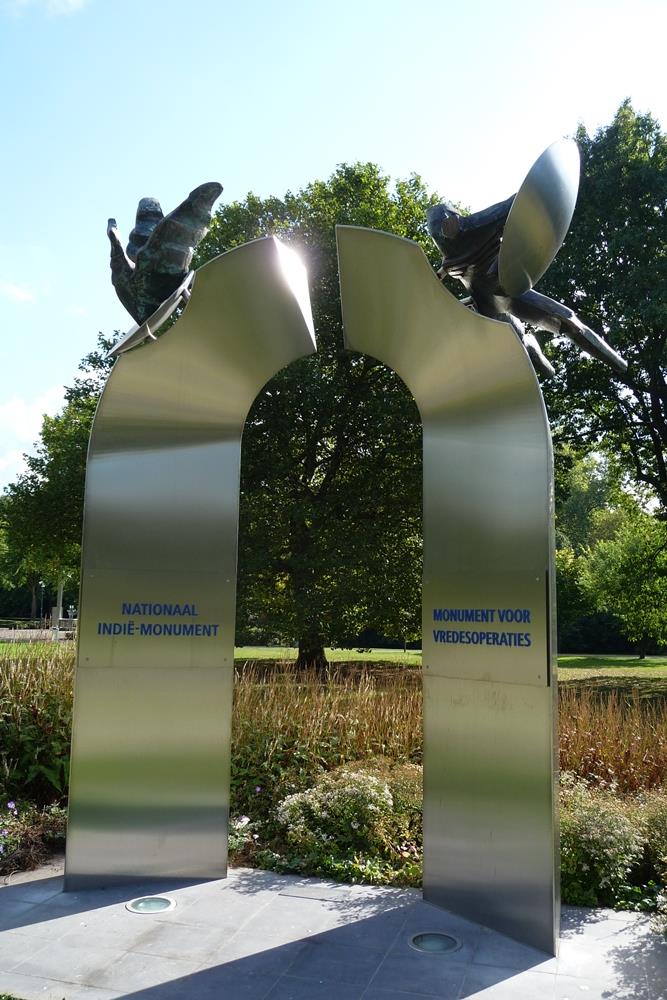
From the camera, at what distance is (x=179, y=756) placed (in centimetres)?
538

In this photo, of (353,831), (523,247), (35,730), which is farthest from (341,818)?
(523,247)

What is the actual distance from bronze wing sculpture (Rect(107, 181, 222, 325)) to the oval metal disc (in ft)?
6.47

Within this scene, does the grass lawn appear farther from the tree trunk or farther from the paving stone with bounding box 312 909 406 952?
the paving stone with bounding box 312 909 406 952

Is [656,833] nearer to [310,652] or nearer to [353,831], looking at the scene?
[353,831]

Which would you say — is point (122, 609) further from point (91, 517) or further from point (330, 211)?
point (330, 211)

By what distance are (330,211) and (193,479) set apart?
12406 millimetres

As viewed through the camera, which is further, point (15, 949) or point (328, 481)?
point (328, 481)

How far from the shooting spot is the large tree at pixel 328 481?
15234 millimetres

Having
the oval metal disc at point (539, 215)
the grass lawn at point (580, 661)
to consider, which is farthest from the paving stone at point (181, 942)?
the grass lawn at point (580, 661)

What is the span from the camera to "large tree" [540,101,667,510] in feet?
48.6

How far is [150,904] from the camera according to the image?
4.76 metres

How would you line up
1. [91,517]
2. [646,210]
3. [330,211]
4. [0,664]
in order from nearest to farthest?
[91,517] → [0,664] → [646,210] → [330,211]

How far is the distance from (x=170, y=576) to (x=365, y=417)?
10453 mm

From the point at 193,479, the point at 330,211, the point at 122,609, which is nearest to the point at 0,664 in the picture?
the point at 122,609
